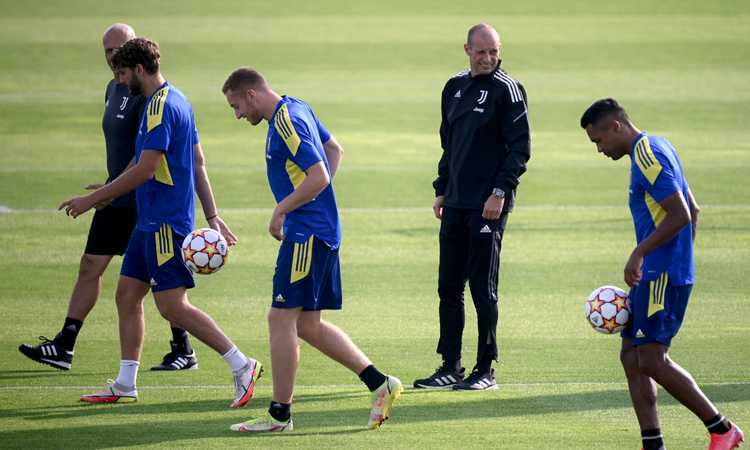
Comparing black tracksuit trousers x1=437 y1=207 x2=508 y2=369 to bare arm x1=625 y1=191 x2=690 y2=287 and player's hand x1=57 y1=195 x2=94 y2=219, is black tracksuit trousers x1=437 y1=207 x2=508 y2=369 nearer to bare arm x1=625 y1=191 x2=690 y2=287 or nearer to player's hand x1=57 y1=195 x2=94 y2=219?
bare arm x1=625 y1=191 x2=690 y2=287

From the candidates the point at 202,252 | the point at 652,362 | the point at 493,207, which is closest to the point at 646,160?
the point at 652,362

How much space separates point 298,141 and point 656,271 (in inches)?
82.1

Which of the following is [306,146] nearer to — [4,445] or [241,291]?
[4,445]

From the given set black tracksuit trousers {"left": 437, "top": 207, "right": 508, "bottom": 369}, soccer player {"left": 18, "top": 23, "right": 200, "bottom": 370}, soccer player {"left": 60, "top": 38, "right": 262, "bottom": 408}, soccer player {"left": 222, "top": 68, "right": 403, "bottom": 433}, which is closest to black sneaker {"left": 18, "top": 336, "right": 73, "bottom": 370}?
soccer player {"left": 18, "top": 23, "right": 200, "bottom": 370}

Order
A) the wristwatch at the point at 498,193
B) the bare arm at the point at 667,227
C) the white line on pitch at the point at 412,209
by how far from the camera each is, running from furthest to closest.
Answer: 1. the white line on pitch at the point at 412,209
2. the wristwatch at the point at 498,193
3. the bare arm at the point at 667,227

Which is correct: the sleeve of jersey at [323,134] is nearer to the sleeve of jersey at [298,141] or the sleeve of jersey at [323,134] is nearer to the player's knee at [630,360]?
the sleeve of jersey at [298,141]

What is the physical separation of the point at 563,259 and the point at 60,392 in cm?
629

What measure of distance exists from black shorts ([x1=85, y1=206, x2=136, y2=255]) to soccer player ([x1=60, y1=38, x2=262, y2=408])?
1128mm

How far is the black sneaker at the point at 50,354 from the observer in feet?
31.1

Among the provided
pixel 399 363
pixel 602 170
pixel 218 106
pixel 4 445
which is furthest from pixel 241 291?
pixel 218 106

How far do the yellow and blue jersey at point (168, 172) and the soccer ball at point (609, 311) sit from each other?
259cm

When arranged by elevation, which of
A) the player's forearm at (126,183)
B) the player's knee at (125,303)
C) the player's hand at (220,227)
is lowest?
the player's knee at (125,303)

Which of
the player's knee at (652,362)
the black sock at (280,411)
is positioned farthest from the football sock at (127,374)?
the player's knee at (652,362)

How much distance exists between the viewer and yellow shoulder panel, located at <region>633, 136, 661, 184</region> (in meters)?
6.99
